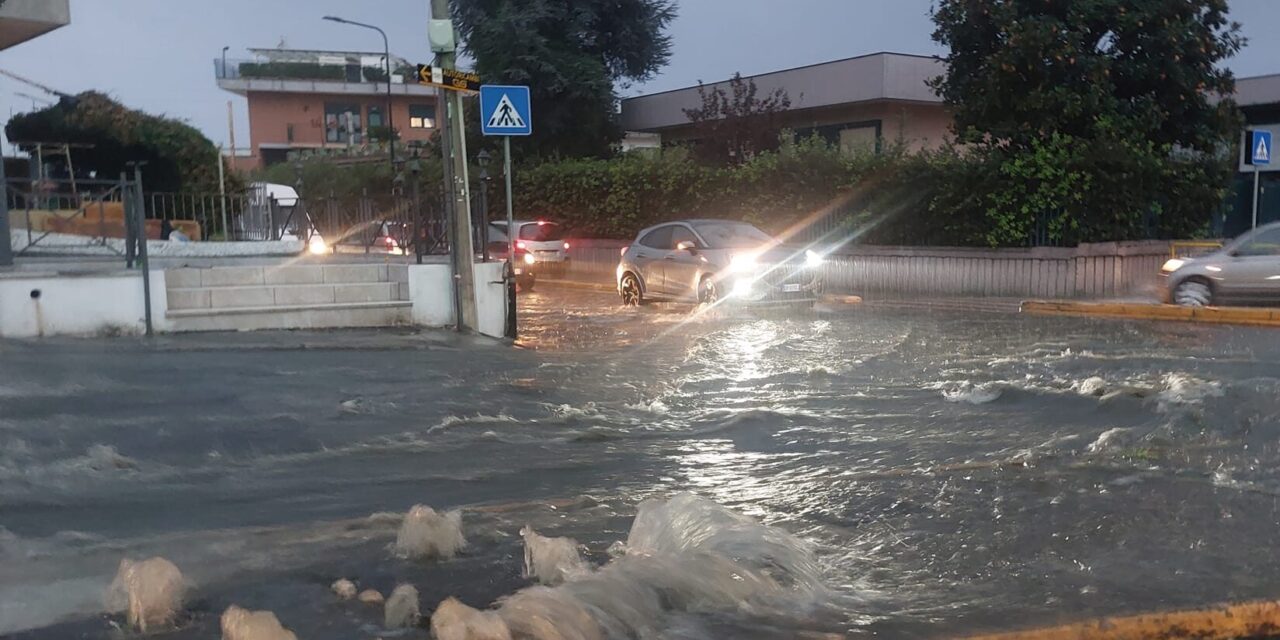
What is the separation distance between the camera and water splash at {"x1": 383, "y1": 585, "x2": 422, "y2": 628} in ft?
13.7

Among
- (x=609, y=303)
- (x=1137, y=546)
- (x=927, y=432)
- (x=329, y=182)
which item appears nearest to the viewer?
(x=1137, y=546)

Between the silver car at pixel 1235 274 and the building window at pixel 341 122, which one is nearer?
the silver car at pixel 1235 274

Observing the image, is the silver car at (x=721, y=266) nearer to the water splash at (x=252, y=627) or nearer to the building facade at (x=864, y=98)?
the building facade at (x=864, y=98)

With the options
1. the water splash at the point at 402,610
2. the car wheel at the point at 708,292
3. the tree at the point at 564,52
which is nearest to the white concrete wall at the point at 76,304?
the water splash at the point at 402,610

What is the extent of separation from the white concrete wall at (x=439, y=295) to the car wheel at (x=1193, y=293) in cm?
942

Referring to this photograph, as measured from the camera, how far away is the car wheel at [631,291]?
725 inches

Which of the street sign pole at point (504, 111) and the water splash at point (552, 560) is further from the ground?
the street sign pole at point (504, 111)

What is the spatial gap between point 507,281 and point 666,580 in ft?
27.8

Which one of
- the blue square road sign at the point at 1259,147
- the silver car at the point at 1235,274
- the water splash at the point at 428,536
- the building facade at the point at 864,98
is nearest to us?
the water splash at the point at 428,536

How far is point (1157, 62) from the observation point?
60.3ft

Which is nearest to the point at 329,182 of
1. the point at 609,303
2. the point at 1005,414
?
the point at 609,303

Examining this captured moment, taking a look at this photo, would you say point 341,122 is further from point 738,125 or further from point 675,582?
point 675,582

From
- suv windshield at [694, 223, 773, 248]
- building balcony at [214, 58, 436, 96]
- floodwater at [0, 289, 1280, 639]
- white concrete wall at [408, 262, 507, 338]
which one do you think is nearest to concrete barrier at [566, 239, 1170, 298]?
suv windshield at [694, 223, 773, 248]

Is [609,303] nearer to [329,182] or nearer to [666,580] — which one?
[666,580]
